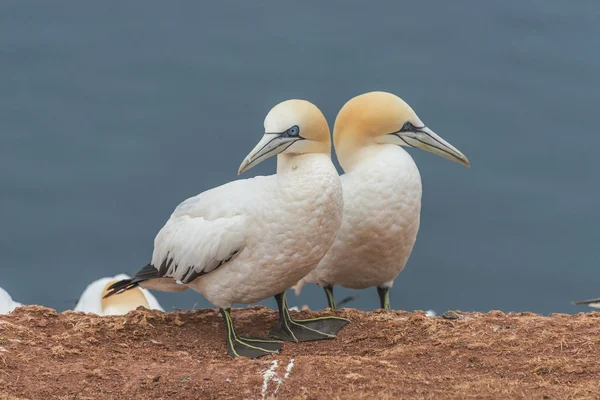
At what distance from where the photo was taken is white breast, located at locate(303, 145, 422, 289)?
6.51 metres

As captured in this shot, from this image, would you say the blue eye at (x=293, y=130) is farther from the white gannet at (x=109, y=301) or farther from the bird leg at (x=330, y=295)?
the white gannet at (x=109, y=301)

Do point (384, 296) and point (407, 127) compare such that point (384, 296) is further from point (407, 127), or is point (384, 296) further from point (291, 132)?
point (291, 132)

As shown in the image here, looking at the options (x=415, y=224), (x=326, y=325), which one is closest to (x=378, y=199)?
(x=415, y=224)

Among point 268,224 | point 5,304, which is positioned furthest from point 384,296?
point 5,304

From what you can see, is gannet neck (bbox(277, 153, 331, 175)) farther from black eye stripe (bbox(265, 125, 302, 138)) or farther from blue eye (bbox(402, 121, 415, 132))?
blue eye (bbox(402, 121, 415, 132))

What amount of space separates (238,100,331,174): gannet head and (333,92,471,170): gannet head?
1.10m

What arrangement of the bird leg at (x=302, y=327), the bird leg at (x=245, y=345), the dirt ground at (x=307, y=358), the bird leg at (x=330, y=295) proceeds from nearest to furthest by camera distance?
the dirt ground at (x=307, y=358)
the bird leg at (x=245, y=345)
the bird leg at (x=302, y=327)
the bird leg at (x=330, y=295)

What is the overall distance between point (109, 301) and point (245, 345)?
3776 millimetres

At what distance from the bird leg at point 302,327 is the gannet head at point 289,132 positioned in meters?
0.94

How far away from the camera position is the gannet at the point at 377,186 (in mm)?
6520

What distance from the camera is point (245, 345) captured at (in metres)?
5.80

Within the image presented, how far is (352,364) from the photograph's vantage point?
202 inches

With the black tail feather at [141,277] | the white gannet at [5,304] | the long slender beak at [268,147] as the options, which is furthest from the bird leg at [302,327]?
the white gannet at [5,304]

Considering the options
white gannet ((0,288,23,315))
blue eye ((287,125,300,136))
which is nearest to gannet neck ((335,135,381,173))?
blue eye ((287,125,300,136))
